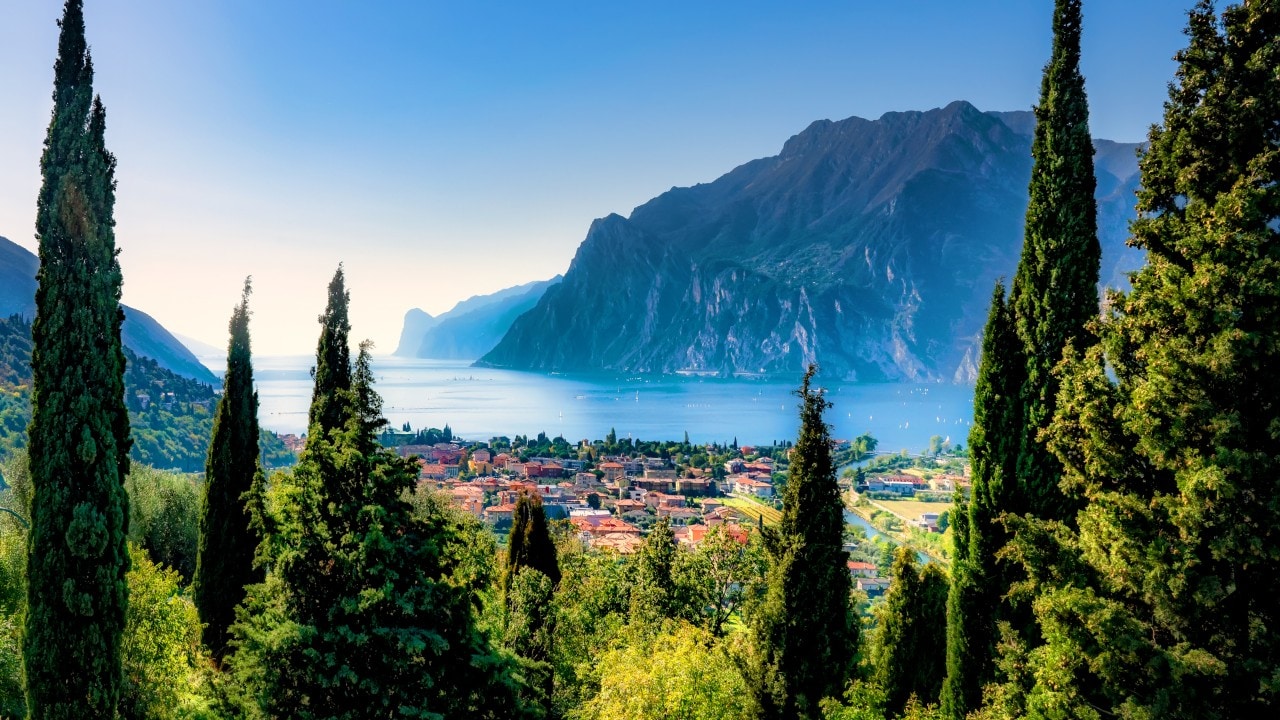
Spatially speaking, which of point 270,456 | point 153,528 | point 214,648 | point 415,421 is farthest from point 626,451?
point 214,648

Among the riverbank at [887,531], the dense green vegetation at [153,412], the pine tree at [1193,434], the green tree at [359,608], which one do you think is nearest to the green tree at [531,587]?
the green tree at [359,608]

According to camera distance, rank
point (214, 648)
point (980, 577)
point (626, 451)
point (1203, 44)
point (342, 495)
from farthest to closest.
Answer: point (626, 451), point (214, 648), point (980, 577), point (342, 495), point (1203, 44)

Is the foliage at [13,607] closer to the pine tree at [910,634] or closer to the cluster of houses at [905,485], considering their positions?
the pine tree at [910,634]

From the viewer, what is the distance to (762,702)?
863 cm

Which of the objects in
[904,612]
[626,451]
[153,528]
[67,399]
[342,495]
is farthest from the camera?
[626,451]

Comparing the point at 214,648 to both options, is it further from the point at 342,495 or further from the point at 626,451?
the point at 626,451

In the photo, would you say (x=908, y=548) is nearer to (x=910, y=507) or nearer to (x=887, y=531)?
(x=887, y=531)

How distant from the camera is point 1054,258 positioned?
328 inches

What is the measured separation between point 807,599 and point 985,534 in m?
2.46

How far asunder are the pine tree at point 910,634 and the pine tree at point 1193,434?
652 centimetres

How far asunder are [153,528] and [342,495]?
818 inches

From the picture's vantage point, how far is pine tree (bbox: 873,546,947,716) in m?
11.2

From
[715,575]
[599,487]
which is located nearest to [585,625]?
[715,575]

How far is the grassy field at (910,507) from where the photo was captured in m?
60.8
